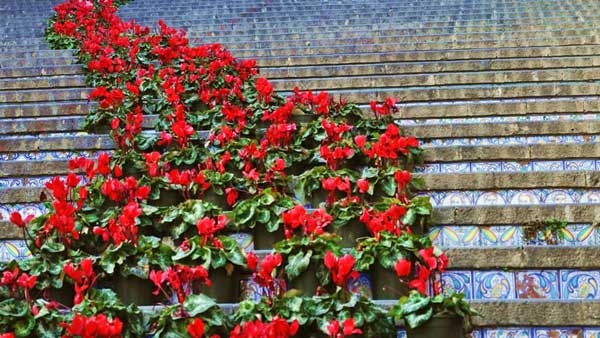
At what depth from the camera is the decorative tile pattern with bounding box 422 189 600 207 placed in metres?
3.67

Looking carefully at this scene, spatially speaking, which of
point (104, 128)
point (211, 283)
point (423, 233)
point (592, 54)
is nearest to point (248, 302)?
point (211, 283)

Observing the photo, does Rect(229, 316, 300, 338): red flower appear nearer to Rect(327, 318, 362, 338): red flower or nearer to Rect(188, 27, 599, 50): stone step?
Rect(327, 318, 362, 338): red flower

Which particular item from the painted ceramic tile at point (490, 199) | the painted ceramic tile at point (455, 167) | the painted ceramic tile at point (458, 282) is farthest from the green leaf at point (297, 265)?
the painted ceramic tile at point (455, 167)

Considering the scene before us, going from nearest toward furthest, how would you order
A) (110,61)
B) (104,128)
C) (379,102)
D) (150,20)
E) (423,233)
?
(423,233) → (104,128) → (379,102) → (110,61) → (150,20)

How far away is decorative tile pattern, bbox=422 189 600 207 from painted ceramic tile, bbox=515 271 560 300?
2.23ft

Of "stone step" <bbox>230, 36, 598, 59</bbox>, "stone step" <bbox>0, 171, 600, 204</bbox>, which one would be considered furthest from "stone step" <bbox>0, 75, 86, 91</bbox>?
"stone step" <bbox>0, 171, 600, 204</bbox>

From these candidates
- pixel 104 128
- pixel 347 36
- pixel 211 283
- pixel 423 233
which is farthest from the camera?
pixel 347 36

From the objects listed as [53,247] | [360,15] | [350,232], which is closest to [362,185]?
[350,232]

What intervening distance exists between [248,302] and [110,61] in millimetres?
3769

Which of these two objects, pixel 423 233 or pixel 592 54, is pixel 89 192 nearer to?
pixel 423 233

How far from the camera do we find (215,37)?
25.0 ft

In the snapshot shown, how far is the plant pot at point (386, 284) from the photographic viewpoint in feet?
9.66

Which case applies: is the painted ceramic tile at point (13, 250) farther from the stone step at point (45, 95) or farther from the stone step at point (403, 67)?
the stone step at point (403, 67)

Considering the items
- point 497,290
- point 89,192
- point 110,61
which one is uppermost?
point 110,61
